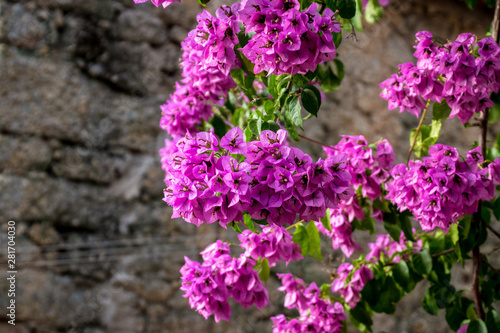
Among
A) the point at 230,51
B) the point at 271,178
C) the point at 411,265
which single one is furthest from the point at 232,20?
the point at 411,265

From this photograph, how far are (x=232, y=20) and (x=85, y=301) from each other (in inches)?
52.3

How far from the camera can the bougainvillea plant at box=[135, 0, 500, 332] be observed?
24.5 inches

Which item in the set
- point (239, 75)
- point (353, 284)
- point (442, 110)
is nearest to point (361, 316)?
point (353, 284)

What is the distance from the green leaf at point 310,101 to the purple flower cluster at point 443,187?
0.20 meters

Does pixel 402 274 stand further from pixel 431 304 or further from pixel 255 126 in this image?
pixel 255 126

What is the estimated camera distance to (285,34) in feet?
2.09

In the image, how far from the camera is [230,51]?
715 mm

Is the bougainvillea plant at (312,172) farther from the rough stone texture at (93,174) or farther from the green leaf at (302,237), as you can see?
the rough stone texture at (93,174)

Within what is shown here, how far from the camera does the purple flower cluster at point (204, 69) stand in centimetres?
70

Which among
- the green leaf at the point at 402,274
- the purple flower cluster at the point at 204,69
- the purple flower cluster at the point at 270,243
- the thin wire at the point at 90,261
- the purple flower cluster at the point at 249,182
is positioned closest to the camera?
the purple flower cluster at the point at 249,182

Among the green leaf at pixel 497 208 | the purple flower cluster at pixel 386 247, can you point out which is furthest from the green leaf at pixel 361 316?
the green leaf at pixel 497 208

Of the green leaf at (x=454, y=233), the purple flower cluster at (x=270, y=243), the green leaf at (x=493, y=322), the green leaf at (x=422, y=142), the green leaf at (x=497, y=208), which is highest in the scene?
the green leaf at (x=422, y=142)

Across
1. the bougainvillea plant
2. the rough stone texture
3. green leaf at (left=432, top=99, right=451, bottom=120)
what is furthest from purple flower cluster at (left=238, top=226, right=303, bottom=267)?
the rough stone texture

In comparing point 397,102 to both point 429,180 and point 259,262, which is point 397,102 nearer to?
point 429,180
